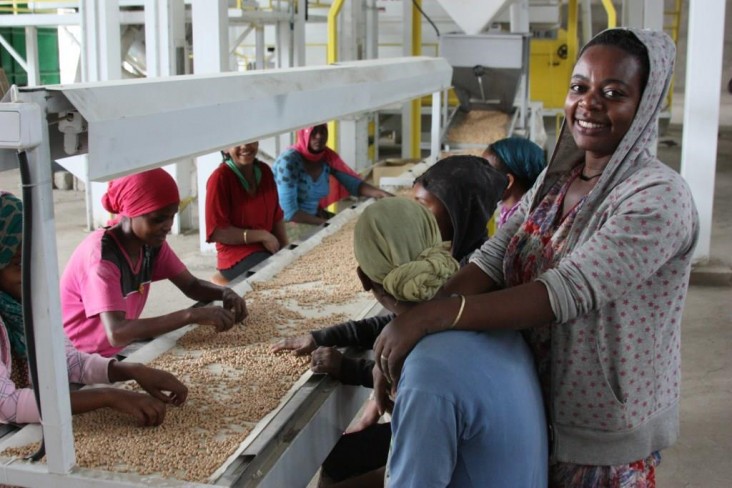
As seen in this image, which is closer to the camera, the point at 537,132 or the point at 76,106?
the point at 76,106

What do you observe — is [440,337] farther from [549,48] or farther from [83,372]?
[549,48]

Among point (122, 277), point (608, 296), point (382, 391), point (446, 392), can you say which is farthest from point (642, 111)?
point (122, 277)

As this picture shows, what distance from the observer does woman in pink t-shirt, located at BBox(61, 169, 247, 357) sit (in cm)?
205

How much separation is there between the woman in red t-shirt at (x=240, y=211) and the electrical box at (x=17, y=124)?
232 centimetres

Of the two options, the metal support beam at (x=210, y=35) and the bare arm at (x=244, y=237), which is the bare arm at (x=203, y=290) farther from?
the metal support beam at (x=210, y=35)

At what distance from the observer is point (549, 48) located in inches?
373

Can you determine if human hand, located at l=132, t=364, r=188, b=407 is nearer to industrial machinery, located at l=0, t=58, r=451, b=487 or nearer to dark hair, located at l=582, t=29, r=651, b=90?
industrial machinery, located at l=0, t=58, r=451, b=487

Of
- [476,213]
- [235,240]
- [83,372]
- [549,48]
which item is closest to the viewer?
[83,372]

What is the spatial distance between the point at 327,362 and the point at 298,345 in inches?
7.0

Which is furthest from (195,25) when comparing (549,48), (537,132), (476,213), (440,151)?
(549,48)

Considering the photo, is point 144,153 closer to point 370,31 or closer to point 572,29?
point 370,31

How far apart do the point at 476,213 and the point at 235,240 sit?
1.45 metres

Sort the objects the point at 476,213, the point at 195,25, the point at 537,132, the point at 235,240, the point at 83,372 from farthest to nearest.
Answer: the point at 537,132 < the point at 195,25 < the point at 235,240 < the point at 476,213 < the point at 83,372

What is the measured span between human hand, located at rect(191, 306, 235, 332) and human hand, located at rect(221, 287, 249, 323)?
100mm
